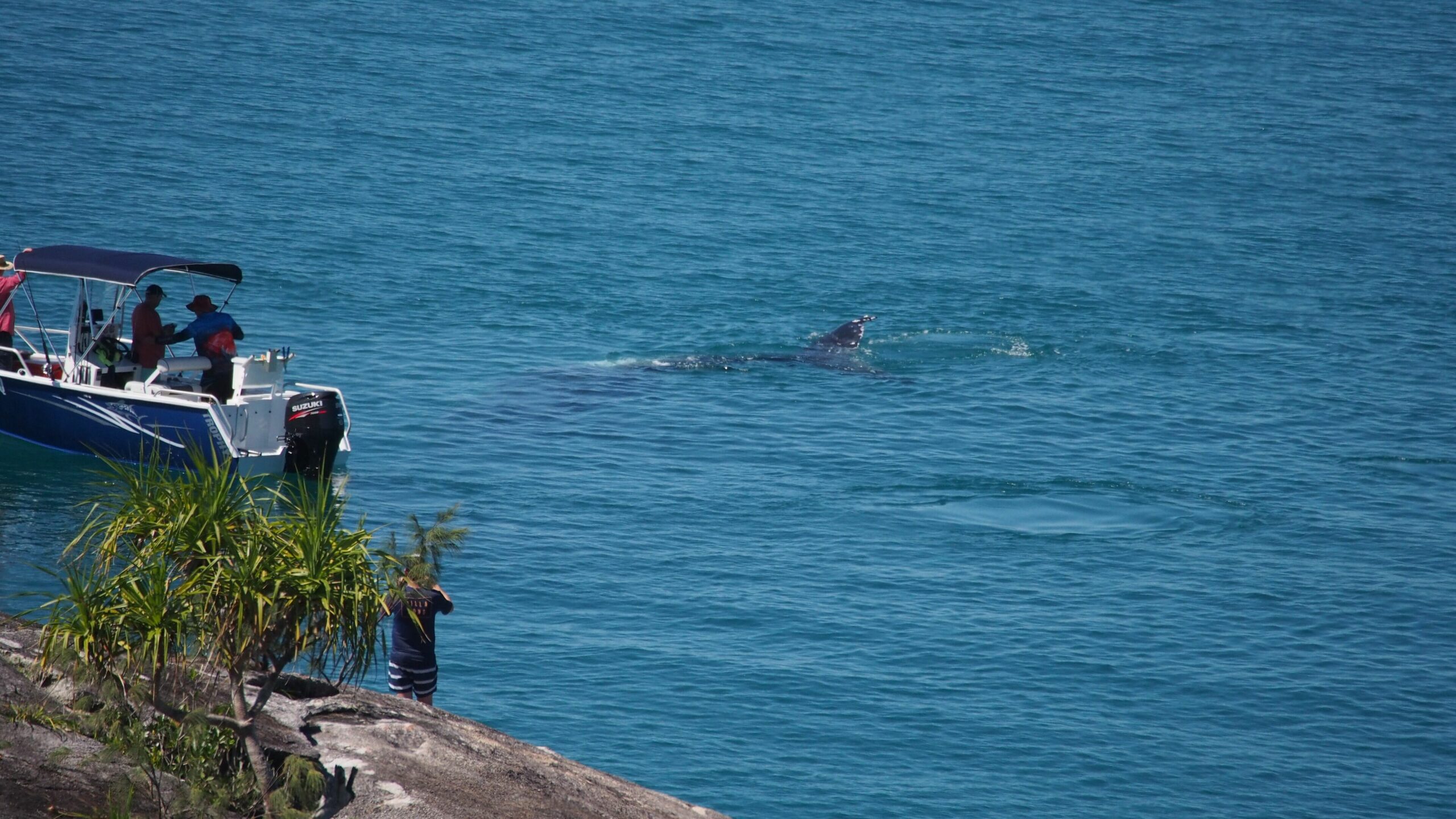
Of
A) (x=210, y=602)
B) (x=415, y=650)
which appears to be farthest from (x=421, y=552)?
(x=415, y=650)

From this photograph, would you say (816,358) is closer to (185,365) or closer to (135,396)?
(185,365)

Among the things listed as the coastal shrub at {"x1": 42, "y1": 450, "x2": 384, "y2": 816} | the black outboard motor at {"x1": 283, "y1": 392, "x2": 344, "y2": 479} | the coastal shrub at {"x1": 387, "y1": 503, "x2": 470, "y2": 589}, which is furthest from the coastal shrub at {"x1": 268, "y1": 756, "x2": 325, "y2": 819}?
the black outboard motor at {"x1": 283, "y1": 392, "x2": 344, "y2": 479}

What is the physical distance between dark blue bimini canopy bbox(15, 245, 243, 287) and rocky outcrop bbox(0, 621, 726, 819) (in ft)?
37.6

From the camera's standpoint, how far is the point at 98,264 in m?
22.5

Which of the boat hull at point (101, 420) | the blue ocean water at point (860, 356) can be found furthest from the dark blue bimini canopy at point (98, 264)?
the blue ocean water at point (860, 356)

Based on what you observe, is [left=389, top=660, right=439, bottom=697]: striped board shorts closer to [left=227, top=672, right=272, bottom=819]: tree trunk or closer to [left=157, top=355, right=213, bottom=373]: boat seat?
[left=227, top=672, right=272, bottom=819]: tree trunk

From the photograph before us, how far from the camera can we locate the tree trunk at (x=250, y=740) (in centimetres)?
952

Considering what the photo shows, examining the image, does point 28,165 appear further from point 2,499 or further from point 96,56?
point 2,499

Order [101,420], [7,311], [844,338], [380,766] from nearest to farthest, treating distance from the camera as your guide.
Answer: [380,766] < [101,420] < [7,311] < [844,338]

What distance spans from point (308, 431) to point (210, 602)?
46.3 feet

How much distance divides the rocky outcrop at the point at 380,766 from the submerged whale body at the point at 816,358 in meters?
22.6

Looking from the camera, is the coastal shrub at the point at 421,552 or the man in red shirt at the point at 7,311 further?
the man in red shirt at the point at 7,311

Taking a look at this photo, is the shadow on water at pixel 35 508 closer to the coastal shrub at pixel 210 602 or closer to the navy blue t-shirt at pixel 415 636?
the navy blue t-shirt at pixel 415 636

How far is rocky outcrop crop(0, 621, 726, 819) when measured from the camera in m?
9.55
